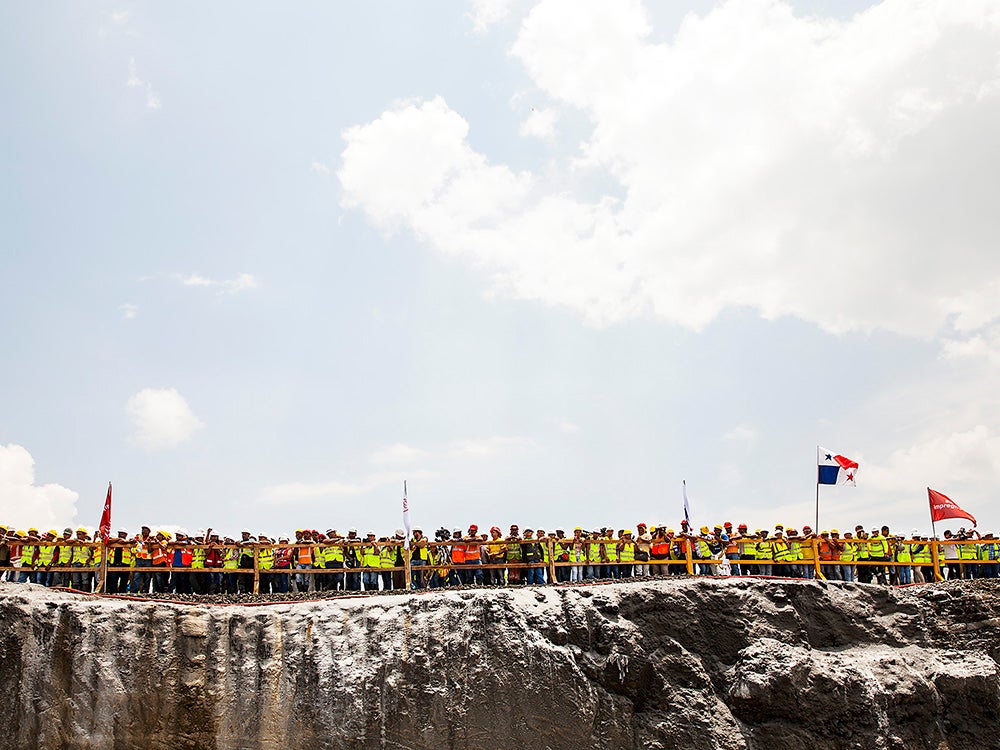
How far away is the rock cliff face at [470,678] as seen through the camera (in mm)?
15414

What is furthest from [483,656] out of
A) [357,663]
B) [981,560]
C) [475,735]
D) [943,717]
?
[981,560]

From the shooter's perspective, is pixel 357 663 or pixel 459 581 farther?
pixel 459 581

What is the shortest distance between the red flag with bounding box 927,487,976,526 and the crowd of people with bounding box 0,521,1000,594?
1900 mm

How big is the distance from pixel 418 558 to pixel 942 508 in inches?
575

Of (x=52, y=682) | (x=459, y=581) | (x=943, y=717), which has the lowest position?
(x=943, y=717)

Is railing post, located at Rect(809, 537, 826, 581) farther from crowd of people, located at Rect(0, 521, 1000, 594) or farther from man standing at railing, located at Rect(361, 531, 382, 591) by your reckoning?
man standing at railing, located at Rect(361, 531, 382, 591)

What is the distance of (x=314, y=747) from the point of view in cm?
1541

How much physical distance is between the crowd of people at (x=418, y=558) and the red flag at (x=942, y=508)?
1.90m

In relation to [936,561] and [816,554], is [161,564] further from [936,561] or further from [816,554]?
[936,561]

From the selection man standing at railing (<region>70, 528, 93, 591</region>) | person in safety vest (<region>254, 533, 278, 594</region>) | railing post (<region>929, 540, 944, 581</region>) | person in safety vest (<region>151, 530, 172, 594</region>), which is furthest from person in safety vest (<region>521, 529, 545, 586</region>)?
railing post (<region>929, 540, 944, 581</region>)

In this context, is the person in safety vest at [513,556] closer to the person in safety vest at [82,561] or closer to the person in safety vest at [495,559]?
the person in safety vest at [495,559]

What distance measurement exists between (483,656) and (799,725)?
251 inches

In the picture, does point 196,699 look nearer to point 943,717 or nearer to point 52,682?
point 52,682

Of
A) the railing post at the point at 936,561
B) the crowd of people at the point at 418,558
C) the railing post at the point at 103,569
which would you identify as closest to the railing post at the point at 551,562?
the crowd of people at the point at 418,558
